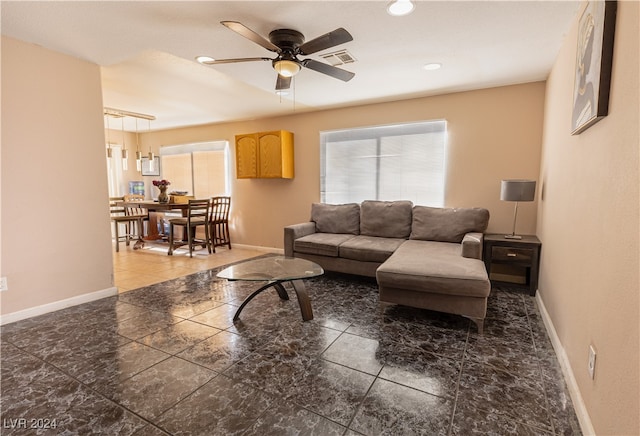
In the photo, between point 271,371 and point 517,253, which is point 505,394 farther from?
point 517,253

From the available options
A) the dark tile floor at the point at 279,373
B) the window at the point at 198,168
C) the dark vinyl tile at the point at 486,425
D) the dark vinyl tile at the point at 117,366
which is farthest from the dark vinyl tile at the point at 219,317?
the window at the point at 198,168

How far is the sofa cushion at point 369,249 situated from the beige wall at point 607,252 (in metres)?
1.55

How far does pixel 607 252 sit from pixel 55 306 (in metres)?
3.92

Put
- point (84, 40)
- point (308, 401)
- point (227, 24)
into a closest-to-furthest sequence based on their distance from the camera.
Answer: point (308, 401)
point (227, 24)
point (84, 40)

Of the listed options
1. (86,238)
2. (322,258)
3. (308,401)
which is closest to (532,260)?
(322,258)

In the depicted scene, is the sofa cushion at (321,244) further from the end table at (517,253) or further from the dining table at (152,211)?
the dining table at (152,211)

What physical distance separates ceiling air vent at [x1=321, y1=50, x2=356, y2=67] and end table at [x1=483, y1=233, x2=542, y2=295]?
90.7 inches

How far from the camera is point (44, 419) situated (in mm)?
1438

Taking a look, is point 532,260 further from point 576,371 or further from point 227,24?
point 227,24

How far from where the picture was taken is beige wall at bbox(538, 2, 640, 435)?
1.02 m

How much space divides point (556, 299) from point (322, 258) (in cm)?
228

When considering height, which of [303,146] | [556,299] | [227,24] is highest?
[227,24]

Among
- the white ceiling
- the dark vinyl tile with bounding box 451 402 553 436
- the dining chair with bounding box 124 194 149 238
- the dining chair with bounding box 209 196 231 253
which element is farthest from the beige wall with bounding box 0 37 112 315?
the dark vinyl tile with bounding box 451 402 553 436

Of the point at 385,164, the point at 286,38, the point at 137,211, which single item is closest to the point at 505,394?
the point at 286,38
